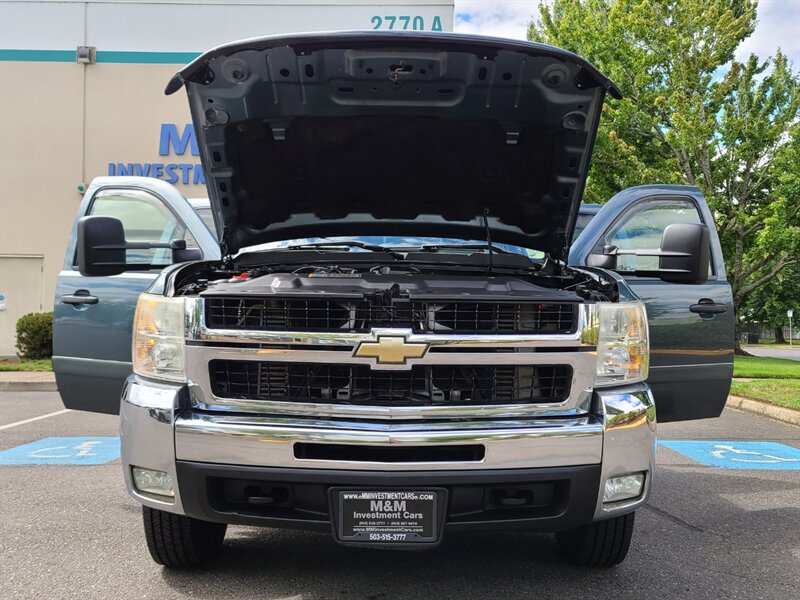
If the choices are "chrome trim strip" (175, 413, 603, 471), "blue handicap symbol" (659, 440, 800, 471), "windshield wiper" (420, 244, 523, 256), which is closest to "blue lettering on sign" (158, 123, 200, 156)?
"blue handicap symbol" (659, 440, 800, 471)

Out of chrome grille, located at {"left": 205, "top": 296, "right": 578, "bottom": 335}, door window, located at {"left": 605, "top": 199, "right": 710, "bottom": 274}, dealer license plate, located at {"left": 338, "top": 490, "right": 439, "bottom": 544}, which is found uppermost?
door window, located at {"left": 605, "top": 199, "right": 710, "bottom": 274}

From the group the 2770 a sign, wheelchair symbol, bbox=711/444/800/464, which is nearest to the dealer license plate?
wheelchair symbol, bbox=711/444/800/464

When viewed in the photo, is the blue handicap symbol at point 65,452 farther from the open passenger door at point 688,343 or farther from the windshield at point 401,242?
the open passenger door at point 688,343

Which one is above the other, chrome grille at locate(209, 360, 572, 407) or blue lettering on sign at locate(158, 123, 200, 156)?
blue lettering on sign at locate(158, 123, 200, 156)

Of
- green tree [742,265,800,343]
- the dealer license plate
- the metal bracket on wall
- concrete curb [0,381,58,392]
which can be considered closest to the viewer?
the dealer license plate

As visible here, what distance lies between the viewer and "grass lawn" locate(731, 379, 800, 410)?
31.3ft

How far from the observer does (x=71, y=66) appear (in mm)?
17500

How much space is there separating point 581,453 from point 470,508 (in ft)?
1.55

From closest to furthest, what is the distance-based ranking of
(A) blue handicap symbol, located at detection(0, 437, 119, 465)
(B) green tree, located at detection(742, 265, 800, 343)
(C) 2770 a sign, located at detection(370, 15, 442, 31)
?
(A) blue handicap symbol, located at detection(0, 437, 119, 465) < (C) 2770 a sign, located at detection(370, 15, 442, 31) < (B) green tree, located at detection(742, 265, 800, 343)

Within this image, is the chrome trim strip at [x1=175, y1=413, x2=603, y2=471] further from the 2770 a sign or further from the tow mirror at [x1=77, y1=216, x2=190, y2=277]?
the 2770 a sign

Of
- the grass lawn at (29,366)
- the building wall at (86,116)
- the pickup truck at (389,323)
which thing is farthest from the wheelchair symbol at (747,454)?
the building wall at (86,116)

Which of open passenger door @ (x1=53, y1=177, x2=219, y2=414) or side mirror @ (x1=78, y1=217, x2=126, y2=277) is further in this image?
open passenger door @ (x1=53, y1=177, x2=219, y2=414)

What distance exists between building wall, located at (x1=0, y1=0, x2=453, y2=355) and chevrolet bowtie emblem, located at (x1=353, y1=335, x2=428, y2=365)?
15.4 m

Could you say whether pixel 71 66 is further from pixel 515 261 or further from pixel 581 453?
pixel 581 453
